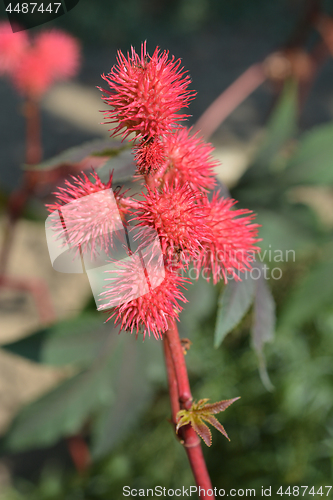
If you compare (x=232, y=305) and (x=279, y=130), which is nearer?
(x=232, y=305)

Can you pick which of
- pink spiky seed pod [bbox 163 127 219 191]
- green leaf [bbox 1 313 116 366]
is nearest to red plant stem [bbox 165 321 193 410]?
pink spiky seed pod [bbox 163 127 219 191]

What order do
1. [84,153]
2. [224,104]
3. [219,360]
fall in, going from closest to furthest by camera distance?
[84,153], [224,104], [219,360]

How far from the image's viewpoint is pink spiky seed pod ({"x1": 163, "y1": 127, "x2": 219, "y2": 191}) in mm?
266

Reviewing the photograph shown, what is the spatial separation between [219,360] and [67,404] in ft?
1.37

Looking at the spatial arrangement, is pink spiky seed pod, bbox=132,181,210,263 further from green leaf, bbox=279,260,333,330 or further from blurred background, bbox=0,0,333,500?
green leaf, bbox=279,260,333,330

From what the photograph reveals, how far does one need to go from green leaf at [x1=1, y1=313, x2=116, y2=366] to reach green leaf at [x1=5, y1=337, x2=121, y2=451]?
27 millimetres

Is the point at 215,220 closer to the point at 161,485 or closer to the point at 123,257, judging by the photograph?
the point at 123,257

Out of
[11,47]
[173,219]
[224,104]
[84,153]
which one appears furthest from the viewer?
[224,104]

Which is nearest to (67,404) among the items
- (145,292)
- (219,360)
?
(219,360)

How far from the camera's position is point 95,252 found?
0.25 metres

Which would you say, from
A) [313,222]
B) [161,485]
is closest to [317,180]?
[313,222]

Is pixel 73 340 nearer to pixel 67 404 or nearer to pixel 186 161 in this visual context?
pixel 67 404

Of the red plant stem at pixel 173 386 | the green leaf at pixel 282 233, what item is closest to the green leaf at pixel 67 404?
the green leaf at pixel 282 233

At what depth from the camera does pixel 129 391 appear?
2.24 ft
